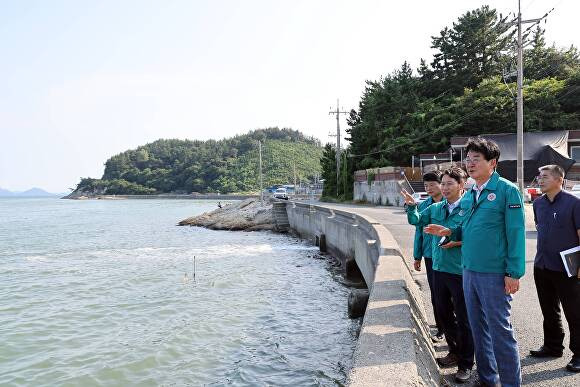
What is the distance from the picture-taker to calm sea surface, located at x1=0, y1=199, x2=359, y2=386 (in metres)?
7.54

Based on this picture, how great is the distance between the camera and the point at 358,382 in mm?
3229

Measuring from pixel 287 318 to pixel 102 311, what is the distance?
4.74 metres

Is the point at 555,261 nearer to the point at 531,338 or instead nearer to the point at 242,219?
the point at 531,338

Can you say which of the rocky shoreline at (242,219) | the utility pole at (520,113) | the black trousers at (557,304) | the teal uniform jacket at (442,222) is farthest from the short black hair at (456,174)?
the rocky shoreline at (242,219)

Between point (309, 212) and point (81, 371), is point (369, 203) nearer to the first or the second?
point (309, 212)

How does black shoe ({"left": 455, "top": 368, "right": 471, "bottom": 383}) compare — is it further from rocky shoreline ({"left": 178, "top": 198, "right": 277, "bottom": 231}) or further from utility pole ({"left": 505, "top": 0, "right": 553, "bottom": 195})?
rocky shoreline ({"left": 178, "top": 198, "right": 277, "bottom": 231})

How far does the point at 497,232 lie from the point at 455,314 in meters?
1.43

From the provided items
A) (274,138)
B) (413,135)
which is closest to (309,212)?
(413,135)

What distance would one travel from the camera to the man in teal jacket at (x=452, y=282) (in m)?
4.39

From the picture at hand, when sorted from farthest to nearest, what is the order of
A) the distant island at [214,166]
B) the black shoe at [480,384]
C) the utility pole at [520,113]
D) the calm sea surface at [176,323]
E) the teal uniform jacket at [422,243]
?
1. the distant island at [214,166]
2. the utility pole at [520,113]
3. the calm sea surface at [176,323]
4. the teal uniform jacket at [422,243]
5. the black shoe at [480,384]

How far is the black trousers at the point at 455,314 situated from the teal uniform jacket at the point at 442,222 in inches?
3.2

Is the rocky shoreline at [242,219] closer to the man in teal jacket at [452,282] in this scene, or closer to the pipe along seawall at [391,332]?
the pipe along seawall at [391,332]

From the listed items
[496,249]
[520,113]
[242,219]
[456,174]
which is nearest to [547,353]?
[496,249]

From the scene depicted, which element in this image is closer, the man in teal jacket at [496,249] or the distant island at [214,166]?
the man in teal jacket at [496,249]
